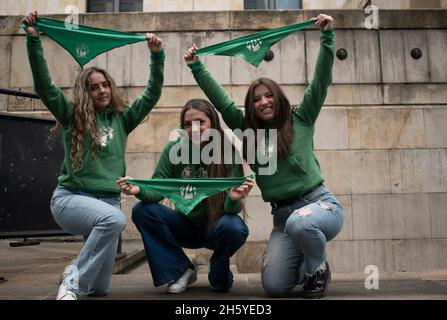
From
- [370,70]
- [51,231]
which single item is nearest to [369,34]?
[370,70]

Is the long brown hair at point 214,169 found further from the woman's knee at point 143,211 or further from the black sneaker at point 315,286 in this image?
the black sneaker at point 315,286

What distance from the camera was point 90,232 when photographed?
355 cm

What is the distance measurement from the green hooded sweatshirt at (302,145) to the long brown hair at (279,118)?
0.05 meters

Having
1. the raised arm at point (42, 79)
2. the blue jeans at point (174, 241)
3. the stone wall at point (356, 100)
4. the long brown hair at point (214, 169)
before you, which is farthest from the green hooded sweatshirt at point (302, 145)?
the stone wall at point (356, 100)

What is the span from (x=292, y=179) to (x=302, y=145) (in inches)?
11.5

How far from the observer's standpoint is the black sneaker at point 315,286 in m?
3.59

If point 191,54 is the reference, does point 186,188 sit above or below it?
below

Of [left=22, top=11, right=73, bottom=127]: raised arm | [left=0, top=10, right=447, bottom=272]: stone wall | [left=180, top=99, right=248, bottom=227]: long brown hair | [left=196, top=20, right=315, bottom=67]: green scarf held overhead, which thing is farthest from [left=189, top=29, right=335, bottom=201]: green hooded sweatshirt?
[left=0, top=10, right=447, bottom=272]: stone wall

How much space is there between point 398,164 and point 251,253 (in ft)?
9.50

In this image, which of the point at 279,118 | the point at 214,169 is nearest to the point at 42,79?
the point at 214,169

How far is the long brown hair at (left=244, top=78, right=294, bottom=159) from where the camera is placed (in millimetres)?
3826

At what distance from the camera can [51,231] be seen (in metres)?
5.70

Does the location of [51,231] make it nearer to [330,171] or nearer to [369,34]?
[330,171]

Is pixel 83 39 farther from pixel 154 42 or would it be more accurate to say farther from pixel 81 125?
pixel 81 125
